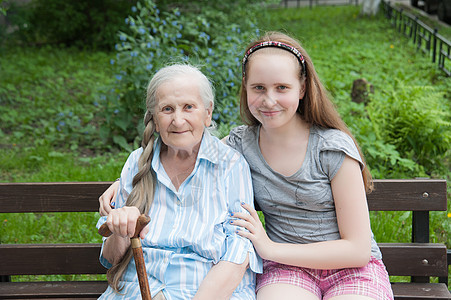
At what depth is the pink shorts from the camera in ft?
7.91

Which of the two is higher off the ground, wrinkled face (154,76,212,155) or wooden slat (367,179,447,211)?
wrinkled face (154,76,212,155)

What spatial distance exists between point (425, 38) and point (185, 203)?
999cm

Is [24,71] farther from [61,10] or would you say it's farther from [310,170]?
[310,170]

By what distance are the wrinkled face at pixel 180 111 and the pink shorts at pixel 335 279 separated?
74cm

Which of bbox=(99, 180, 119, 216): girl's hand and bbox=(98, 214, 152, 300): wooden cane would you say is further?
bbox=(99, 180, 119, 216): girl's hand

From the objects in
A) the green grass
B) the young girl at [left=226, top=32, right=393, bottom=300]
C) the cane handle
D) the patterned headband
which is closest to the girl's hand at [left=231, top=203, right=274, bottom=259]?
the young girl at [left=226, top=32, right=393, bottom=300]

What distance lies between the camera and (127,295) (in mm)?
2389

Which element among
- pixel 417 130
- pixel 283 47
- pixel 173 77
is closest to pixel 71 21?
pixel 417 130

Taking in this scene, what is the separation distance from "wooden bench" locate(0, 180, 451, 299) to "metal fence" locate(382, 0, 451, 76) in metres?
6.06

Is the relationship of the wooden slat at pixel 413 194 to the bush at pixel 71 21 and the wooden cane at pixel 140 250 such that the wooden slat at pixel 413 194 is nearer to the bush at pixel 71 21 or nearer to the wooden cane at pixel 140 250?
the wooden cane at pixel 140 250

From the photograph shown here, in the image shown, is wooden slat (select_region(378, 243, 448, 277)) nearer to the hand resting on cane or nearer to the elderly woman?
the elderly woman

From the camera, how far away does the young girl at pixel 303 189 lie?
7.92 feet

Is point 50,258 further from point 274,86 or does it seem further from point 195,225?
point 274,86

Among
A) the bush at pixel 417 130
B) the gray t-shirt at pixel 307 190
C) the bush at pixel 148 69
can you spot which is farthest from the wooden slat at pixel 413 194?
the bush at pixel 148 69
